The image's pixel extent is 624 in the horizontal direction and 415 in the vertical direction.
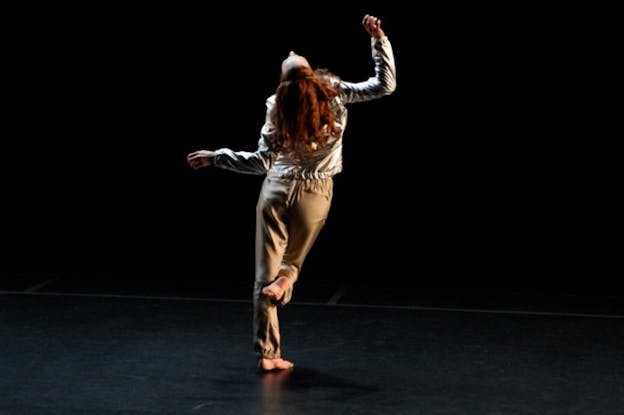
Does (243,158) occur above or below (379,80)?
below

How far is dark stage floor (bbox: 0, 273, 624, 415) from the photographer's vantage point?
14.3 feet

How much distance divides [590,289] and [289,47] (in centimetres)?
227

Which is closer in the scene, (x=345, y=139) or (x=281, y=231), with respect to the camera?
(x=281, y=231)

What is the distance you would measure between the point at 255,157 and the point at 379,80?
57 centimetres

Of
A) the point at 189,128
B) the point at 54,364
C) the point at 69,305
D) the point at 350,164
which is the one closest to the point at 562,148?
the point at 350,164

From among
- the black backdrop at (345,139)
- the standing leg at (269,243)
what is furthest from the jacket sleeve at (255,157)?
the black backdrop at (345,139)

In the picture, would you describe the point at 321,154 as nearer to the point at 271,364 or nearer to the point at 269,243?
the point at 269,243

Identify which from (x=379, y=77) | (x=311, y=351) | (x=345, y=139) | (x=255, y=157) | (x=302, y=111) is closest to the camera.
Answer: (x=302, y=111)

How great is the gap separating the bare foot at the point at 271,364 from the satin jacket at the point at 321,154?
74 centimetres

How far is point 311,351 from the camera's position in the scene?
5.20 meters

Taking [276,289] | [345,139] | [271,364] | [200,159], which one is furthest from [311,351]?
[345,139]

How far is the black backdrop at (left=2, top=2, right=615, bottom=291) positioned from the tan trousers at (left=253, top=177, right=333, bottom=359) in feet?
7.69

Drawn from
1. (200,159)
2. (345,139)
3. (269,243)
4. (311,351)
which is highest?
(345,139)

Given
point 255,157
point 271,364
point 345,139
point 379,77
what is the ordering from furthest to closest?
point 345,139
point 271,364
point 379,77
point 255,157
